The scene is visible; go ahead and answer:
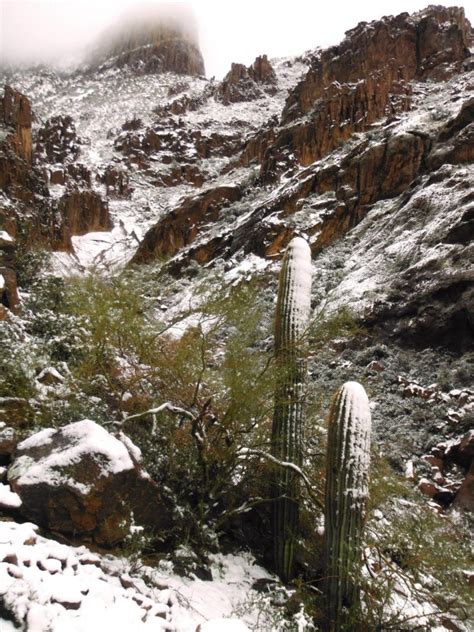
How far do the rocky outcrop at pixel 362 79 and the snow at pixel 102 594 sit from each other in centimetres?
2370

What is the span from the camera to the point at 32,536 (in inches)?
131

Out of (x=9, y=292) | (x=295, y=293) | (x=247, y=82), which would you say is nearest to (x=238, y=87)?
(x=247, y=82)

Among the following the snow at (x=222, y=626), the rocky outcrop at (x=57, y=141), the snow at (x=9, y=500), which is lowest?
the snow at (x=222, y=626)

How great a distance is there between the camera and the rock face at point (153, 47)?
79938 mm

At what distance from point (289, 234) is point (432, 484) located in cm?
1195

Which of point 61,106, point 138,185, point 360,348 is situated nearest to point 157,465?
point 360,348

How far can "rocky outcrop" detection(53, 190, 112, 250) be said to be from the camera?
38.3m

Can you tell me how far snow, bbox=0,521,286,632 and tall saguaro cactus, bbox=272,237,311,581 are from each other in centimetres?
65

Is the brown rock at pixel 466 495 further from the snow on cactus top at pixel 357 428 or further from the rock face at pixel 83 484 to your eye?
the rock face at pixel 83 484

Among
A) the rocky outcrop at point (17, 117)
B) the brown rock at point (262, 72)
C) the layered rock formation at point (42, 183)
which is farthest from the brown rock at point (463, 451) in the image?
the brown rock at point (262, 72)

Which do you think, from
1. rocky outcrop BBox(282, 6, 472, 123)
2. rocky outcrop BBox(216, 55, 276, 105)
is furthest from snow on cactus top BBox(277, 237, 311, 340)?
rocky outcrop BBox(216, 55, 276, 105)

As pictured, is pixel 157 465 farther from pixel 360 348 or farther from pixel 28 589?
pixel 360 348

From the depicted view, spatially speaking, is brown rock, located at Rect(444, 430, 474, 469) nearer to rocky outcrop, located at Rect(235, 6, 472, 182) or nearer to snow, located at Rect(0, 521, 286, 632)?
snow, located at Rect(0, 521, 286, 632)

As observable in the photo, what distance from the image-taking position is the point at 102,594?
3090 mm
